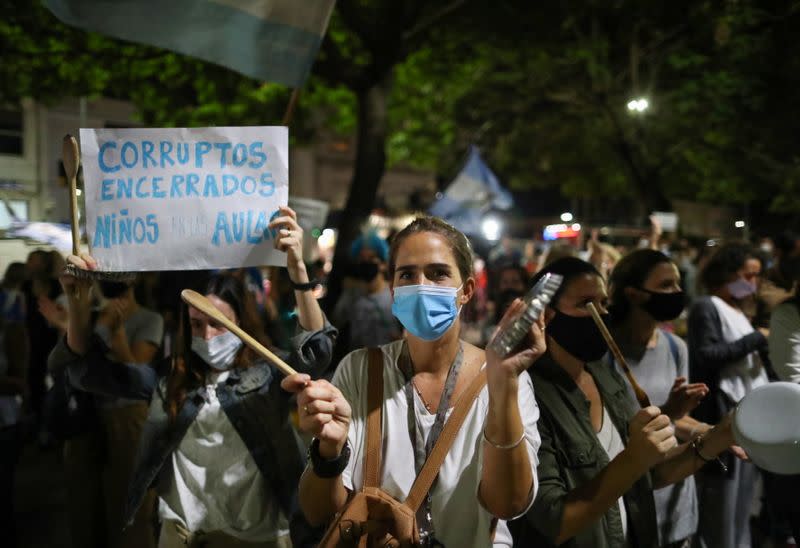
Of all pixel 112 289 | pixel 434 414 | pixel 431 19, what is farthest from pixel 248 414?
pixel 431 19

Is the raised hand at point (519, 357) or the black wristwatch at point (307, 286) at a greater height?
the black wristwatch at point (307, 286)

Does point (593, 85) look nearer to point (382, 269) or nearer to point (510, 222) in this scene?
point (382, 269)

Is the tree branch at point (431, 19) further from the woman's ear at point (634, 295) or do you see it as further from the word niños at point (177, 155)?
the word niños at point (177, 155)

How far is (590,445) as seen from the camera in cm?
267

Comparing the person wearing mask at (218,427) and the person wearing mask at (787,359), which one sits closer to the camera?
the person wearing mask at (218,427)

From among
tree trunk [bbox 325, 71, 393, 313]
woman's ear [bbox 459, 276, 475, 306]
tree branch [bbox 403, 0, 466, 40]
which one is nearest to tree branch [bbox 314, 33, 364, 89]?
tree trunk [bbox 325, 71, 393, 313]

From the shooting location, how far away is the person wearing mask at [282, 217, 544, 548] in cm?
208

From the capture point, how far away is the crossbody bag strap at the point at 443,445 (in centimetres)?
222

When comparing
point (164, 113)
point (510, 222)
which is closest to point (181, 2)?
point (164, 113)

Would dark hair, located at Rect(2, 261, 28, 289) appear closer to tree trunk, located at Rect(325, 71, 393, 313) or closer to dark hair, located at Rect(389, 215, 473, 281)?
tree trunk, located at Rect(325, 71, 393, 313)

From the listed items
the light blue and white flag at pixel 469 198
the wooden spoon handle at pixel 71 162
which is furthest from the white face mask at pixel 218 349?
the light blue and white flag at pixel 469 198

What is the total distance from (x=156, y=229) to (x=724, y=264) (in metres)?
3.82

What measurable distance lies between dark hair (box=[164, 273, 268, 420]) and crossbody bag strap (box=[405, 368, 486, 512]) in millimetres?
1219

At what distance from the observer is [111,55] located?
10.9 meters
